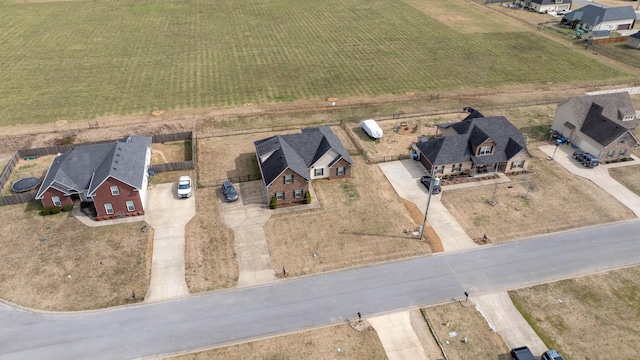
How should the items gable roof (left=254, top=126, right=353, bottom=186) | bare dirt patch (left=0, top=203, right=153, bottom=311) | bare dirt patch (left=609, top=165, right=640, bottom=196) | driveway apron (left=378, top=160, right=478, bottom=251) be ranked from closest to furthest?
bare dirt patch (left=0, top=203, right=153, bottom=311), driveway apron (left=378, top=160, right=478, bottom=251), gable roof (left=254, top=126, right=353, bottom=186), bare dirt patch (left=609, top=165, right=640, bottom=196)

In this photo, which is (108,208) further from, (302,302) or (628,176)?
(628,176)

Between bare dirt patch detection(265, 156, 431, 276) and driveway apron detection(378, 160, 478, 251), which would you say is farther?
driveway apron detection(378, 160, 478, 251)

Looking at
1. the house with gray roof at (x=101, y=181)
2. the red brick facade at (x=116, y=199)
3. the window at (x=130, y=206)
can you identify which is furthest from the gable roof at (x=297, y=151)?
the window at (x=130, y=206)

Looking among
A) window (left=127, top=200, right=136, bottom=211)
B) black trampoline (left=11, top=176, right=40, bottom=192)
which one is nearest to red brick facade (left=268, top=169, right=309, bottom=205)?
window (left=127, top=200, right=136, bottom=211)

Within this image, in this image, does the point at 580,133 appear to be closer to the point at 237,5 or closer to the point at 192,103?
Result: the point at 192,103

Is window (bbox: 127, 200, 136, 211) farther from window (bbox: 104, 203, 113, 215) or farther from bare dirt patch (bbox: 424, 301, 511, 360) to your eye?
bare dirt patch (bbox: 424, 301, 511, 360)

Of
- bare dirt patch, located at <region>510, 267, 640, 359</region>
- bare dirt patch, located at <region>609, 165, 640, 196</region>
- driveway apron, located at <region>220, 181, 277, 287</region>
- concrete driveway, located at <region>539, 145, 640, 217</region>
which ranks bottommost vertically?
driveway apron, located at <region>220, 181, 277, 287</region>

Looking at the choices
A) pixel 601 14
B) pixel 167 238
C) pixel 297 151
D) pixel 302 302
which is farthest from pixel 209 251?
pixel 601 14

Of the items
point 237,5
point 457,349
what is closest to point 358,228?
point 457,349
